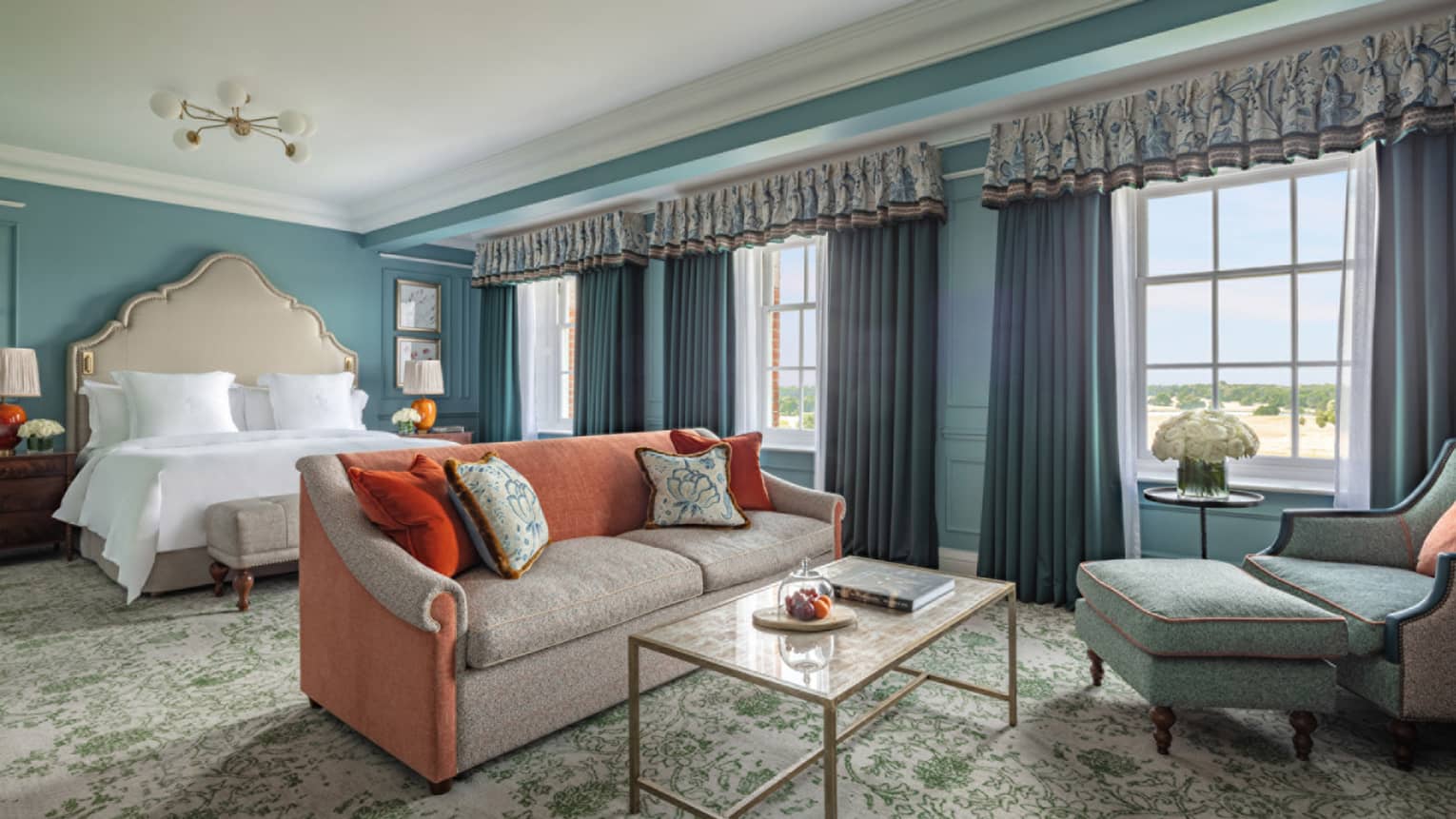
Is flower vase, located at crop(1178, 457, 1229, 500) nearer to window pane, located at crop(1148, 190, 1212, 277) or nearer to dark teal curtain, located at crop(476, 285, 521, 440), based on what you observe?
window pane, located at crop(1148, 190, 1212, 277)

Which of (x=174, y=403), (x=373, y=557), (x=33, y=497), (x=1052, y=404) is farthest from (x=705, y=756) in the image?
(x=33, y=497)

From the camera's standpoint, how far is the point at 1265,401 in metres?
3.51

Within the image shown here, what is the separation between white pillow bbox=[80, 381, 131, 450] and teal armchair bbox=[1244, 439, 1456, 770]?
6244 mm

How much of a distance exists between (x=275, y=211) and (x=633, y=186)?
11.1ft

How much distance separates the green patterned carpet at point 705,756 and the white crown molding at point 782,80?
8.08ft

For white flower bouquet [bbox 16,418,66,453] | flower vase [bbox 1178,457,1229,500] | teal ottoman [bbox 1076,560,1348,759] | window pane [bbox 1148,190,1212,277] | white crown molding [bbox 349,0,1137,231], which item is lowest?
teal ottoman [bbox 1076,560,1348,759]

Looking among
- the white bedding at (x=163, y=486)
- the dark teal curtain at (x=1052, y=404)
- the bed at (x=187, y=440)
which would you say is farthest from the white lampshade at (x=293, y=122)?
the dark teal curtain at (x=1052, y=404)

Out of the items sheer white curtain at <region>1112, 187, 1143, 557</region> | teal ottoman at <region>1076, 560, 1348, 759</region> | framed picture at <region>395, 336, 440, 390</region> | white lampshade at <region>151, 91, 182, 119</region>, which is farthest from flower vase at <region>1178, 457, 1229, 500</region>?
framed picture at <region>395, 336, 440, 390</region>

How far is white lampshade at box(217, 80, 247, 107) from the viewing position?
3.43m


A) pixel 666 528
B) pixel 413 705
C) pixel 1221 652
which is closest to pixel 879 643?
pixel 1221 652

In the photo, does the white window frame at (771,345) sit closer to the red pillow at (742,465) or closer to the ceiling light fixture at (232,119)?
the red pillow at (742,465)

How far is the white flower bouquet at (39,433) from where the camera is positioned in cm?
463

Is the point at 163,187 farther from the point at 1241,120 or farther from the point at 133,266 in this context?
the point at 1241,120

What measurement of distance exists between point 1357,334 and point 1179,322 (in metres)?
0.73
